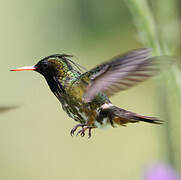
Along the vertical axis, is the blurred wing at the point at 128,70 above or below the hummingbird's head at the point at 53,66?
below

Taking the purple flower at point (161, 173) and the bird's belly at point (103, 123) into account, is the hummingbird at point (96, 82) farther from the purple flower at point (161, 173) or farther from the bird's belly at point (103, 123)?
the purple flower at point (161, 173)

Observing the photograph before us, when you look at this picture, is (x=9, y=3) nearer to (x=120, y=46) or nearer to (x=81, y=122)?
(x=120, y=46)

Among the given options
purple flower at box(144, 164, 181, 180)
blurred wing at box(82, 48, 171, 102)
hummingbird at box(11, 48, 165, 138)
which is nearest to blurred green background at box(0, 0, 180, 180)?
purple flower at box(144, 164, 181, 180)

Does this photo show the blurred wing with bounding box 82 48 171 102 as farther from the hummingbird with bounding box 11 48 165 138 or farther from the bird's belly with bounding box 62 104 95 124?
the bird's belly with bounding box 62 104 95 124

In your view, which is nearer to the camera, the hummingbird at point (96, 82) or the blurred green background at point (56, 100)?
the hummingbird at point (96, 82)

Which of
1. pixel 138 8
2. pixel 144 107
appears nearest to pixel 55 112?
pixel 144 107

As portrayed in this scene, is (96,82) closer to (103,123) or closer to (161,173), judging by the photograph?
(103,123)

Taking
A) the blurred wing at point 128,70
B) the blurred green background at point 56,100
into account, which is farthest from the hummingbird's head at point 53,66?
the blurred green background at point 56,100
